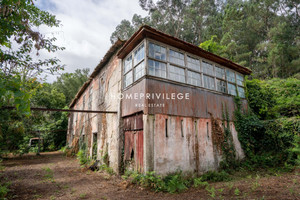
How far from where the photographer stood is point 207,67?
943 centimetres

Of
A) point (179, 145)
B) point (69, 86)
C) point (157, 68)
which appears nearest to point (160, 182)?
point (179, 145)

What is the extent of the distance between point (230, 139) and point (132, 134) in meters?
5.44

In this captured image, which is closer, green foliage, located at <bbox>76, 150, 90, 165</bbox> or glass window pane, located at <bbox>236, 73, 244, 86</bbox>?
glass window pane, located at <bbox>236, 73, 244, 86</bbox>

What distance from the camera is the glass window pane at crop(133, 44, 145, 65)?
728 centimetres

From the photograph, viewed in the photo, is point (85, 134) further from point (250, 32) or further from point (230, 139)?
point (250, 32)

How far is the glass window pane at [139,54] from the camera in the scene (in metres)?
7.28

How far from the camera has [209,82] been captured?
9.30m

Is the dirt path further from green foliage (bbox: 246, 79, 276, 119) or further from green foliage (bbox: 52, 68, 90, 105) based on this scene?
green foliage (bbox: 52, 68, 90, 105)

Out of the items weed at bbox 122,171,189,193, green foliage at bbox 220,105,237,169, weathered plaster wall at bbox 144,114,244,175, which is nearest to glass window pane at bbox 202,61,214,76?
green foliage at bbox 220,105,237,169

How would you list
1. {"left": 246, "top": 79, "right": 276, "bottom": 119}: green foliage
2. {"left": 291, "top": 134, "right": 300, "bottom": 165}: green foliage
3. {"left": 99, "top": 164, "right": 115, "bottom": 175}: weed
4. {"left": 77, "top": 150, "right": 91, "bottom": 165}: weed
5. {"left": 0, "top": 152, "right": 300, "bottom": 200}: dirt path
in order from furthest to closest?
{"left": 77, "top": 150, "right": 91, "bottom": 165}: weed, {"left": 246, "top": 79, "right": 276, "bottom": 119}: green foliage, {"left": 99, "top": 164, "right": 115, "bottom": 175}: weed, {"left": 291, "top": 134, "right": 300, "bottom": 165}: green foliage, {"left": 0, "top": 152, "right": 300, "bottom": 200}: dirt path

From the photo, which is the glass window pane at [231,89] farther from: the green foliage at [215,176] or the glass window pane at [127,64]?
the glass window pane at [127,64]

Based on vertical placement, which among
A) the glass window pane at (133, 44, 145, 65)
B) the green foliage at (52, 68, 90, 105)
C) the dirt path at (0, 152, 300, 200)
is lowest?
the dirt path at (0, 152, 300, 200)

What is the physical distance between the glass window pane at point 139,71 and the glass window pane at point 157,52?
601 mm

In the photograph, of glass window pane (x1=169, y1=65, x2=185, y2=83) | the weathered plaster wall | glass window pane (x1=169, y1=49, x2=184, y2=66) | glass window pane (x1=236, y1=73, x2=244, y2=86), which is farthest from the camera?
glass window pane (x1=236, y1=73, x2=244, y2=86)
